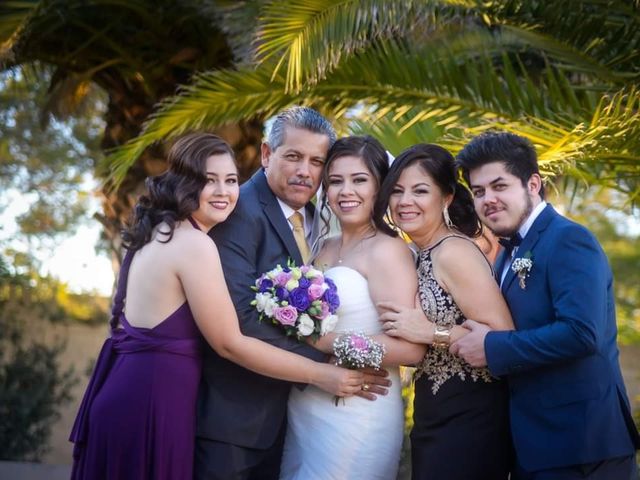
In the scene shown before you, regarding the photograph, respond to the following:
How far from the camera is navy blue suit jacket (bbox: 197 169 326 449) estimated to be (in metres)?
4.48

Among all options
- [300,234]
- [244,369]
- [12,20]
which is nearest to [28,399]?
[12,20]

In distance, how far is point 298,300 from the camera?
14.4 ft

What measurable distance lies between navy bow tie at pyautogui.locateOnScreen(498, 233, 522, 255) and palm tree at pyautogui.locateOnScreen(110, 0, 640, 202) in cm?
193

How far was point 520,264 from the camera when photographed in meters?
4.20

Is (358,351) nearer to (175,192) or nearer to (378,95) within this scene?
(175,192)

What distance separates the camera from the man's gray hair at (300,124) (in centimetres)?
513

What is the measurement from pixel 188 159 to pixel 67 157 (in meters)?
13.0

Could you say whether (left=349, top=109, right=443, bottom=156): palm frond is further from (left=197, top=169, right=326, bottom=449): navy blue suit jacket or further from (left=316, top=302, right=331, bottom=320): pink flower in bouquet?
(left=316, top=302, right=331, bottom=320): pink flower in bouquet

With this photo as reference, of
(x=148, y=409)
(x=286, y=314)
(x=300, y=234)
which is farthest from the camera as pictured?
(x=300, y=234)

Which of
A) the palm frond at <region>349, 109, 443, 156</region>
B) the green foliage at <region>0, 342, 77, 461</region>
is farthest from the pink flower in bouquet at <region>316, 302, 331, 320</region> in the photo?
the green foliage at <region>0, 342, 77, 461</region>

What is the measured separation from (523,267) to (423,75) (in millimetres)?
3203

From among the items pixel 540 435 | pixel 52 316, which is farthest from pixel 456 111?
pixel 52 316

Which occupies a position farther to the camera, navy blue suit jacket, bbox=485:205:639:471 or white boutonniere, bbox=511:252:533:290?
white boutonniere, bbox=511:252:533:290

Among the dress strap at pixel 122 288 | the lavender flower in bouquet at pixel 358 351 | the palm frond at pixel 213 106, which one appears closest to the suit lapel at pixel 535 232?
the lavender flower in bouquet at pixel 358 351
